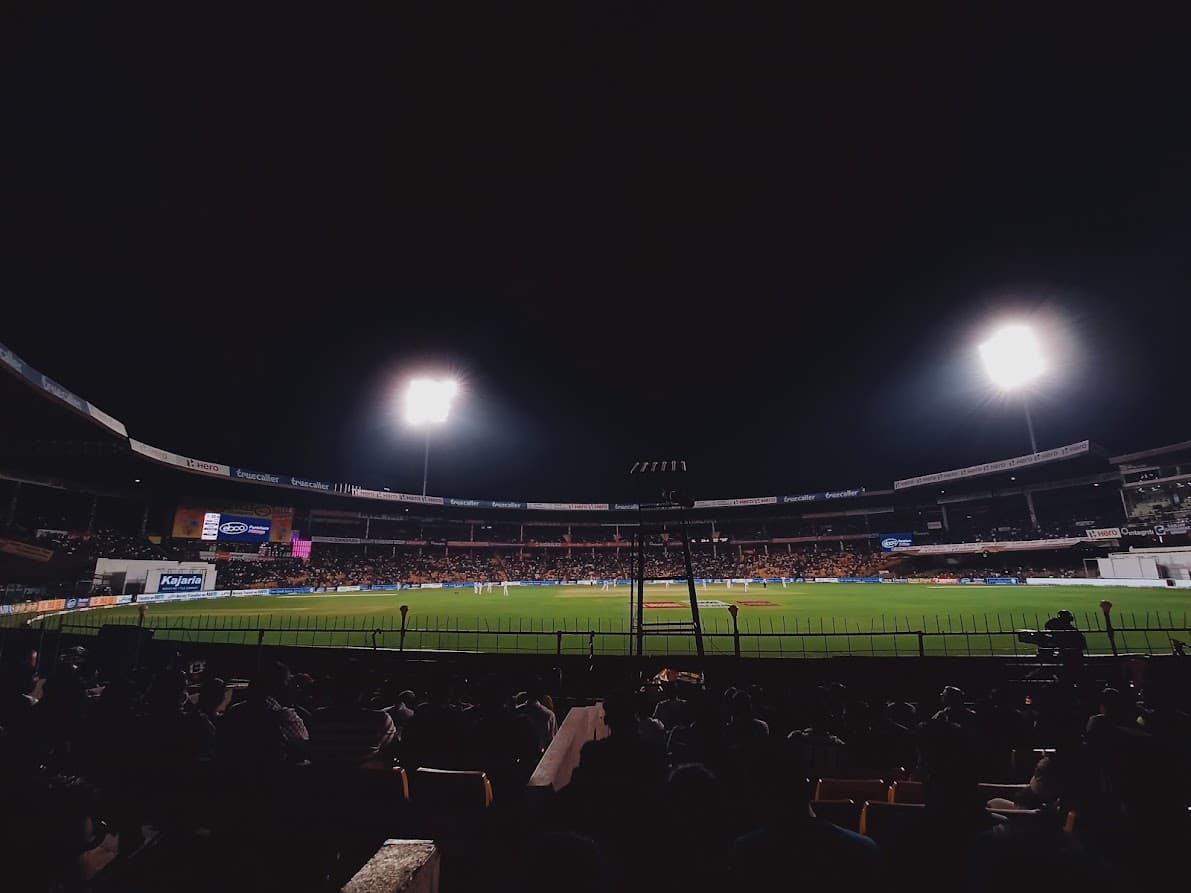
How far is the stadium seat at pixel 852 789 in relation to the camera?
191 inches

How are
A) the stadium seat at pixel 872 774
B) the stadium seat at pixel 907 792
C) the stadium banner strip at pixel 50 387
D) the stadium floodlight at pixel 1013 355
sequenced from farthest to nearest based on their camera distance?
the stadium floodlight at pixel 1013 355, the stadium banner strip at pixel 50 387, the stadium seat at pixel 872 774, the stadium seat at pixel 907 792

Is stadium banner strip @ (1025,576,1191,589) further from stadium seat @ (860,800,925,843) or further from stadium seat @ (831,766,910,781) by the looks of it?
stadium seat @ (860,800,925,843)

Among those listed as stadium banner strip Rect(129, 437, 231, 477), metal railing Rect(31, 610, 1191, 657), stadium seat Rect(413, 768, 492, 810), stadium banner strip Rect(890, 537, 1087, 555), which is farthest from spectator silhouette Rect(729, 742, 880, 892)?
stadium banner strip Rect(890, 537, 1087, 555)

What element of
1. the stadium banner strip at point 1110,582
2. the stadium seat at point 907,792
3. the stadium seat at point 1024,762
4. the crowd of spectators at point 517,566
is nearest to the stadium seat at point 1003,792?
the stadium seat at point 907,792

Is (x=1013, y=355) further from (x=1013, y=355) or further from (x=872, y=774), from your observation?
(x=872, y=774)

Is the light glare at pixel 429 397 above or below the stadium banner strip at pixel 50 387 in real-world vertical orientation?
above

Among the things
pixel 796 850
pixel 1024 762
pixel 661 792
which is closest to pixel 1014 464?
pixel 1024 762

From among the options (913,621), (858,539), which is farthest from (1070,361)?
(913,621)

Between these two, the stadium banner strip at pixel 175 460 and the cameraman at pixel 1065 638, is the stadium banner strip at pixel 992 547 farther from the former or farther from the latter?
the stadium banner strip at pixel 175 460

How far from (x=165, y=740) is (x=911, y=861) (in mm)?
6103

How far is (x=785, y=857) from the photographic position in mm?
2385

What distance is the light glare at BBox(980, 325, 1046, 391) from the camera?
50344 millimetres

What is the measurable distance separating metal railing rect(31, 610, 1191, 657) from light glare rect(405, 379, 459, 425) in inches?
1369

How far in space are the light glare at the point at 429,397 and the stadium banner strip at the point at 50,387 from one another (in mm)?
27172
